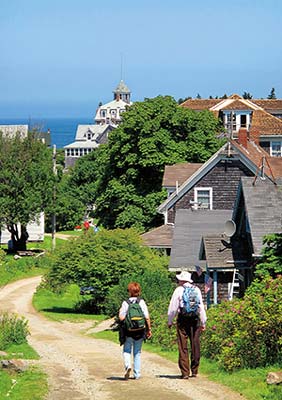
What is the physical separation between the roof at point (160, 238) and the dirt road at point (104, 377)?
1818 centimetres

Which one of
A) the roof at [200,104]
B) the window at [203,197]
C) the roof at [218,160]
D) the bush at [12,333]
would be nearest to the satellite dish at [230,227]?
the bush at [12,333]

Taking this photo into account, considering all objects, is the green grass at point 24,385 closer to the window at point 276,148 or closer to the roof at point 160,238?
the roof at point 160,238

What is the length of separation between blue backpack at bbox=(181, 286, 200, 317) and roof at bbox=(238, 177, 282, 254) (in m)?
13.9

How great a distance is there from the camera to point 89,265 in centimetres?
4069

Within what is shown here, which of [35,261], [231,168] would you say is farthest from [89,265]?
[35,261]

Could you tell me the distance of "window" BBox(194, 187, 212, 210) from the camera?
4706cm

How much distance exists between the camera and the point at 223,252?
33688 millimetres

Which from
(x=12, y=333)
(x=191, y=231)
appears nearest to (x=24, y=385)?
(x=12, y=333)

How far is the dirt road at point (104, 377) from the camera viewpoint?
1501 centimetres

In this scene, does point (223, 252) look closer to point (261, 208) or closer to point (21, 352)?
point (261, 208)

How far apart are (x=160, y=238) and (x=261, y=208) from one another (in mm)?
17576

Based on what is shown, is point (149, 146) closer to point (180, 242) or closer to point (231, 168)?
point (231, 168)

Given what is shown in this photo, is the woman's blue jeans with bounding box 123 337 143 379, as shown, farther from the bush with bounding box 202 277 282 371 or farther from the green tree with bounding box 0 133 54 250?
the green tree with bounding box 0 133 54 250

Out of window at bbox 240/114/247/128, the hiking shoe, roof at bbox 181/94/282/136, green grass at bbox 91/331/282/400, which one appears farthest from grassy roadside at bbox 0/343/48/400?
window at bbox 240/114/247/128
